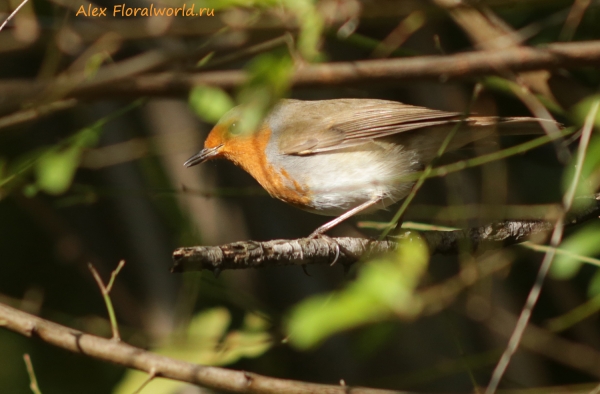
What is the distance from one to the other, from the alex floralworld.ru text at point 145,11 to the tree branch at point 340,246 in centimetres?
74

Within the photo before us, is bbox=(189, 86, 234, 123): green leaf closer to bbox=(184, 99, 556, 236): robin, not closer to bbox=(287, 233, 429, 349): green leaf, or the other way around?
bbox=(184, 99, 556, 236): robin

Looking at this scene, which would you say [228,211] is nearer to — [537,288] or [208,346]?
[208,346]

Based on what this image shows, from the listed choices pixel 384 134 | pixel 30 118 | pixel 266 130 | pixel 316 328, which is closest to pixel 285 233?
pixel 266 130

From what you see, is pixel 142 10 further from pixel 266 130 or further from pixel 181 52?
pixel 181 52

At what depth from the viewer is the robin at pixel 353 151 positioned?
3381mm

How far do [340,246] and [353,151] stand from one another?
109cm

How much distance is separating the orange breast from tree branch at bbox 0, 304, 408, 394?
5.00 feet

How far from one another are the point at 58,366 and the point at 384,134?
124 inches

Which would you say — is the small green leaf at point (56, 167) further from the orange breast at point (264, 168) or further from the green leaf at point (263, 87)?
the green leaf at point (263, 87)

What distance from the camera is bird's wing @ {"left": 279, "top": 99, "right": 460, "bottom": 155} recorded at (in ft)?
11.2

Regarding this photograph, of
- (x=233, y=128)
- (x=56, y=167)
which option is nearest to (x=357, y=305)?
(x=56, y=167)

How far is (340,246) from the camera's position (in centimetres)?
258

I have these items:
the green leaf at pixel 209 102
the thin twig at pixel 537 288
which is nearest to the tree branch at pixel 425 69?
the thin twig at pixel 537 288

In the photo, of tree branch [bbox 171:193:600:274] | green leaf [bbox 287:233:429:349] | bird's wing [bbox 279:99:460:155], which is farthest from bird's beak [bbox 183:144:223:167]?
green leaf [bbox 287:233:429:349]
